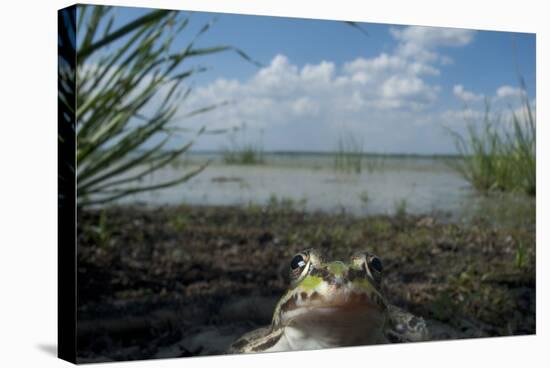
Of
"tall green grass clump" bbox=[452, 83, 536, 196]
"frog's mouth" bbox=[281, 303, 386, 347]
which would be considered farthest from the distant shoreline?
"frog's mouth" bbox=[281, 303, 386, 347]

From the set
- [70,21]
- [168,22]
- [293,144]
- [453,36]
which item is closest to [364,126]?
[293,144]

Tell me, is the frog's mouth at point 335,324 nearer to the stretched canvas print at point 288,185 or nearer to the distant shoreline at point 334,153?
the stretched canvas print at point 288,185

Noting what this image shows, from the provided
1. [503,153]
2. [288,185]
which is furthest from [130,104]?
[503,153]

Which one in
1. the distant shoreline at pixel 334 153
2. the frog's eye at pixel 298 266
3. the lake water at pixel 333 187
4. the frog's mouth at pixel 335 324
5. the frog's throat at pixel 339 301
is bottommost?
the frog's mouth at pixel 335 324

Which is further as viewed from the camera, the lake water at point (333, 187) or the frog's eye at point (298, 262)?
the lake water at point (333, 187)

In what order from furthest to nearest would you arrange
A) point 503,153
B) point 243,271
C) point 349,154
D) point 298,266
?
point 503,153, point 349,154, point 243,271, point 298,266

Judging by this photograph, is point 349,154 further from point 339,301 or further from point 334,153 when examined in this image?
Result: point 339,301

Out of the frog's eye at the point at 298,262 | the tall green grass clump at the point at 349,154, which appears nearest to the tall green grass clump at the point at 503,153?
the tall green grass clump at the point at 349,154

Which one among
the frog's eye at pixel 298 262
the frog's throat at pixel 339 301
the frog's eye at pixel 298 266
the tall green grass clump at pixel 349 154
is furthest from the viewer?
the tall green grass clump at pixel 349 154
